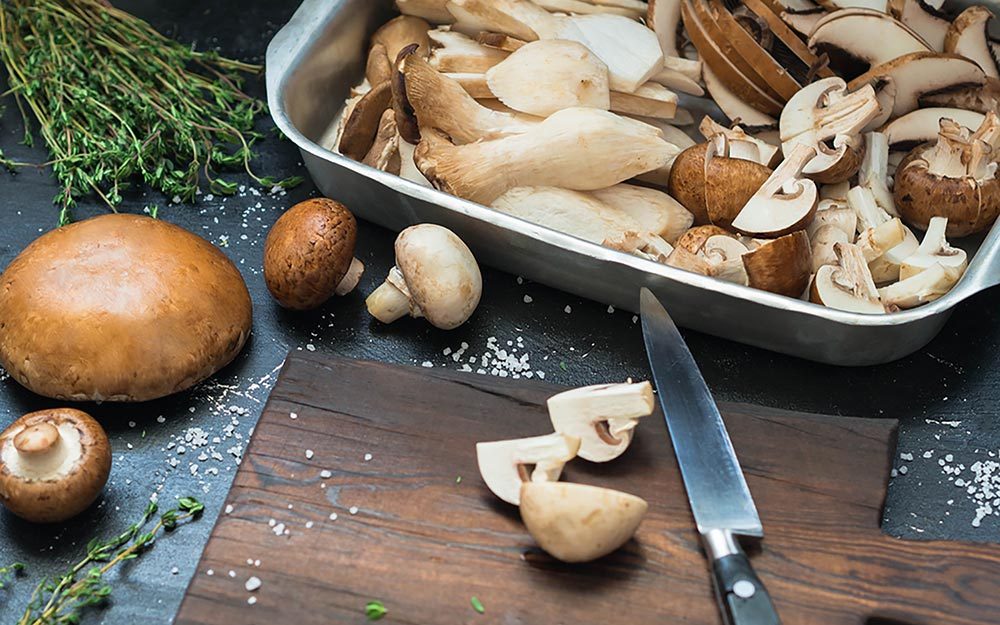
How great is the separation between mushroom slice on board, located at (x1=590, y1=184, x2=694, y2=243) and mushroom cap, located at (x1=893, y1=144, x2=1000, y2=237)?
14.6 inches

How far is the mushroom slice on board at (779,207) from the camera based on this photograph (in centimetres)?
177

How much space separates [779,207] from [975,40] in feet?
1.94

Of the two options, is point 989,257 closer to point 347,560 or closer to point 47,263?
point 347,560

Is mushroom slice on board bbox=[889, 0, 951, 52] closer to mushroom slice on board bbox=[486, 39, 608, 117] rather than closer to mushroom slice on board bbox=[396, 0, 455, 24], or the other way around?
mushroom slice on board bbox=[486, 39, 608, 117]

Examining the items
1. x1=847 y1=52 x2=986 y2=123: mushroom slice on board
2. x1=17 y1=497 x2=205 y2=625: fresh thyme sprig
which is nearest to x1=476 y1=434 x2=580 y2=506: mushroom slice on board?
x1=17 y1=497 x2=205 y2=625: fresh thyme sprig

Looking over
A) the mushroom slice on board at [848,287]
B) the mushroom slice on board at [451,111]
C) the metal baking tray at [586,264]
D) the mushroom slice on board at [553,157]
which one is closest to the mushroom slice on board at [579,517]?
the metal baking tray at [586,264]

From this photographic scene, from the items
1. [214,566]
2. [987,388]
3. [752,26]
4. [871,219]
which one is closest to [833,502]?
Answer: [987,388]

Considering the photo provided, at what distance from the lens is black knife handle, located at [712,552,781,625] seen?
1292mm

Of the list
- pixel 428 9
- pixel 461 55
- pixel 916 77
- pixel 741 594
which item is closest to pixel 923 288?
pixel 916 77

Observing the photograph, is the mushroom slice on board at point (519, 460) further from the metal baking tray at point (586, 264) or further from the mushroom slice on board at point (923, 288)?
the mushroom slice on board at point (923, 288)

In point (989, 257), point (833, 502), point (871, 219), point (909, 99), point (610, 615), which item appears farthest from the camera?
point (909, 99)

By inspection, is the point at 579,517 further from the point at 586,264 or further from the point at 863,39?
the point at 863,39

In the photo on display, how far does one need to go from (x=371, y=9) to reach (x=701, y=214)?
2.66 feet

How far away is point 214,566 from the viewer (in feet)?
4.63
